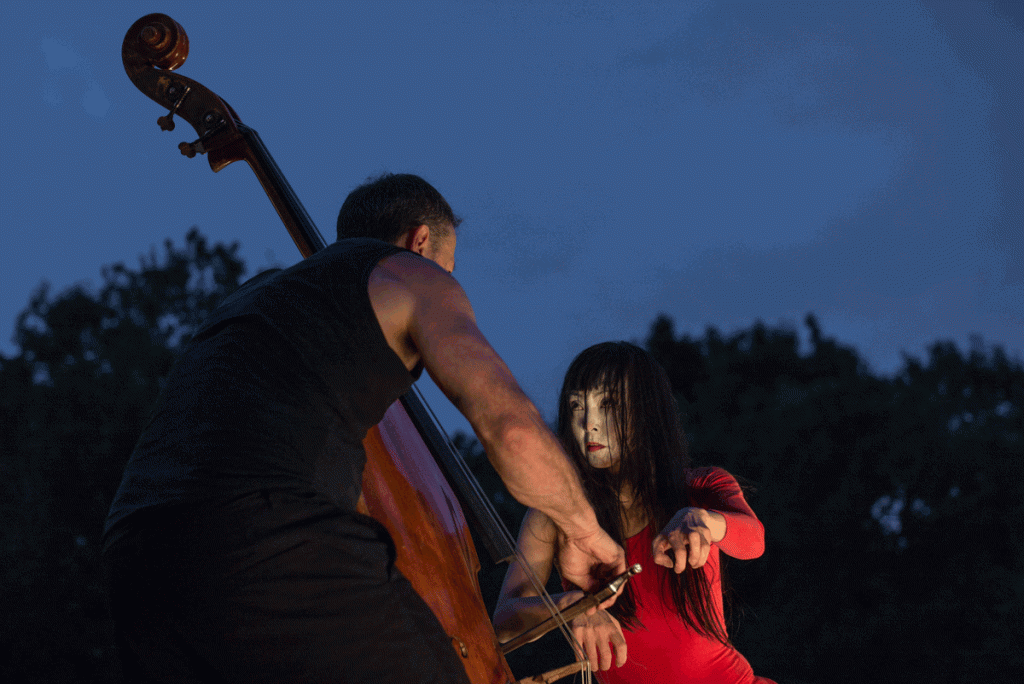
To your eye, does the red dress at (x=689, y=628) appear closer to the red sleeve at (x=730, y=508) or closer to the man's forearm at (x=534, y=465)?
the red sleeve at (x=730, y=508)

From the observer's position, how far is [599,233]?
333 ft

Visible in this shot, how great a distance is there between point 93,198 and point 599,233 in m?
59.3

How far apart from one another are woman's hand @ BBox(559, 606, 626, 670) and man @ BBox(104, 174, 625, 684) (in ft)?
1.67

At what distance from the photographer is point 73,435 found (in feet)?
50.7

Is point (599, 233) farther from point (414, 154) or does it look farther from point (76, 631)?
point (76, 631)

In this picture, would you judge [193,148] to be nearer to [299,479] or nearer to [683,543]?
[299,479]

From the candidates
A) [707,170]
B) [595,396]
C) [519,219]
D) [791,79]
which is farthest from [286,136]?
[595,396]

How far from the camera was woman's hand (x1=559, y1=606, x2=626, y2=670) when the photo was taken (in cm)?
226

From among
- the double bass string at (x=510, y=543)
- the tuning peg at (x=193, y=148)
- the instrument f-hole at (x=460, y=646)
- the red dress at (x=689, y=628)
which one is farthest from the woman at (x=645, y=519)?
the tuning peg at (x=193, y=148)

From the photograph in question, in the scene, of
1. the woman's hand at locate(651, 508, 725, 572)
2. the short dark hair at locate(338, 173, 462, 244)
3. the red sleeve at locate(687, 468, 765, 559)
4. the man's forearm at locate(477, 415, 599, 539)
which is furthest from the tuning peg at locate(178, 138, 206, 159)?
the red sleeve at locate(687, 468, 765, 559)

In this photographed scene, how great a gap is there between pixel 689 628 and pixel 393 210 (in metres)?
1.76

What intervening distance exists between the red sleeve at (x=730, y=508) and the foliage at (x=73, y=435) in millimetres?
13902

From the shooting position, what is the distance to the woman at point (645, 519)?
2.62 meters

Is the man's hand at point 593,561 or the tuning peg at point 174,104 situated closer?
the man's hand at point 593,561
